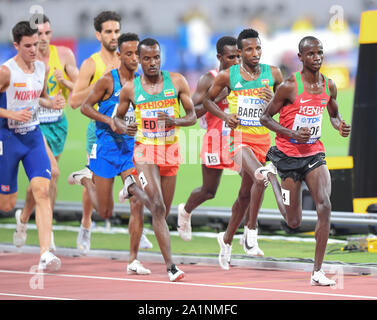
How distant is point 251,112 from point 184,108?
965 millimetres

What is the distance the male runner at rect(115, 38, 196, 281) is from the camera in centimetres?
980

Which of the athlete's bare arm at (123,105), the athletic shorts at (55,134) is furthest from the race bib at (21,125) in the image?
the athletic shorts at (55,134)

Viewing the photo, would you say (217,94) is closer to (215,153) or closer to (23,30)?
(215,153)

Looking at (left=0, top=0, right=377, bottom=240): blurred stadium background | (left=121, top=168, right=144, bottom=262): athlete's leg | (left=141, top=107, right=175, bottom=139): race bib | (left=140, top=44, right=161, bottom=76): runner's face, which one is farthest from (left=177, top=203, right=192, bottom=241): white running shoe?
(left=0, top=0, right=377, bottom=240): blurred stadium background

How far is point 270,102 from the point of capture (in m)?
9.70

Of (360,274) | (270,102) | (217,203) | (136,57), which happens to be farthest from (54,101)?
(217,203)

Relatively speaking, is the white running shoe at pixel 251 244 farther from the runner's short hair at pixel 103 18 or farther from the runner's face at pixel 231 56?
the runner's short hair at pixel 103 18

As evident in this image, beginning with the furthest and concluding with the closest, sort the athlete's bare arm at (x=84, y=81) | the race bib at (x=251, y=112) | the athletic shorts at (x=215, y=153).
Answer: the athlete's bare arm at (x=84, y=81) → the athletic shorts at (x=215, y=153) → the race bib at (x=251, y=112)

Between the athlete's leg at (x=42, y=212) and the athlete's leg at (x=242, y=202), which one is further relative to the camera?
the athlete's leg at (x=242, y=202)

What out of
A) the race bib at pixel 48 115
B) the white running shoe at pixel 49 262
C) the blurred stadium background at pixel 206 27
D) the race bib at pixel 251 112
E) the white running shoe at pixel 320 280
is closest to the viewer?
the white running shoe at pixel 320 280

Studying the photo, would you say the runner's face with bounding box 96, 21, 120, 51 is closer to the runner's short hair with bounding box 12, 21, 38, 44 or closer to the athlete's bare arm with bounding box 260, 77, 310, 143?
the runner's short hair with bounding box 12, 21, 38, 44

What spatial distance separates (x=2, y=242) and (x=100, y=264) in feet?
10.1

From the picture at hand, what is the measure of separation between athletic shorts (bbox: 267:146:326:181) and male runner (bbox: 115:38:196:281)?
101 centimetres

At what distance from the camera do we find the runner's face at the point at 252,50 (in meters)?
10.6
